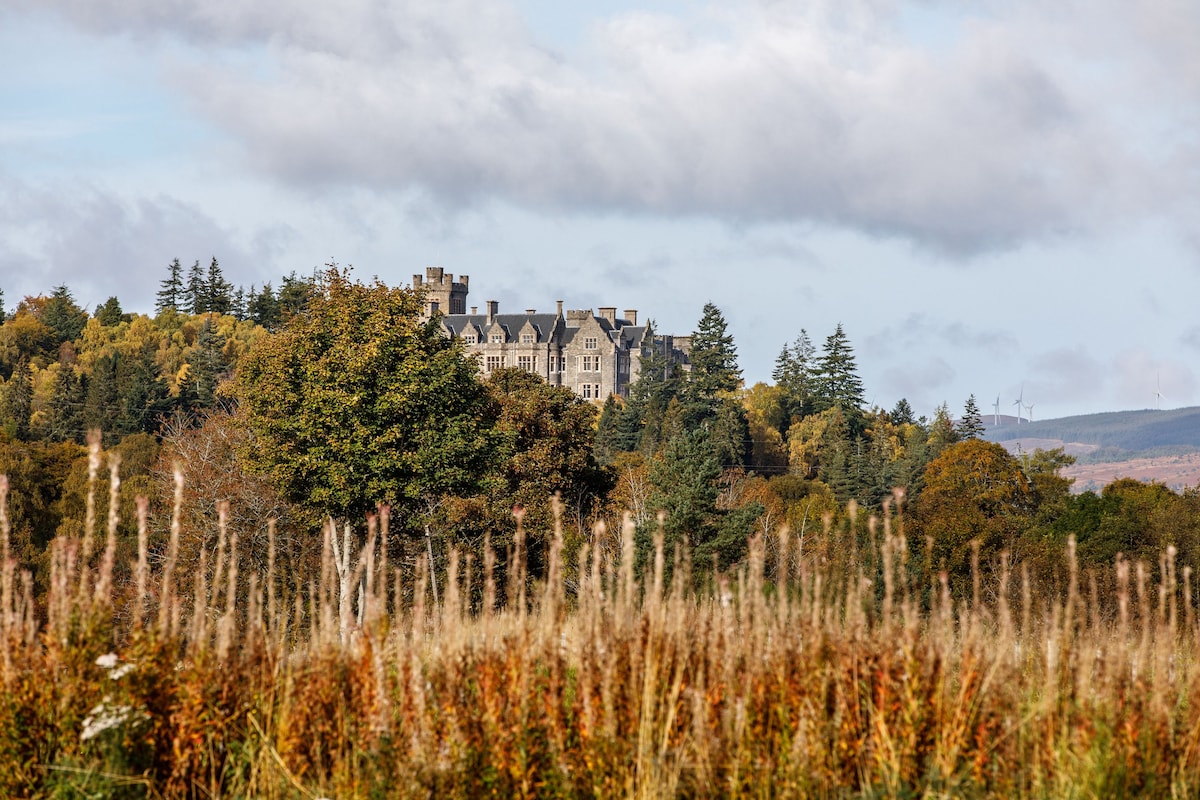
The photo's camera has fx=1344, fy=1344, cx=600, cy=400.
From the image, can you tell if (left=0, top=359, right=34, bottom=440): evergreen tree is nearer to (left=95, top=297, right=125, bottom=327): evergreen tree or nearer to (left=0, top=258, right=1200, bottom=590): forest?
(left=0, top=258, right=1200, bottom=590): forest

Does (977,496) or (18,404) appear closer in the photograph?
(977,496)

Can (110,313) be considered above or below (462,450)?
above

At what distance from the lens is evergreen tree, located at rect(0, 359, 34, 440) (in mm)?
95450

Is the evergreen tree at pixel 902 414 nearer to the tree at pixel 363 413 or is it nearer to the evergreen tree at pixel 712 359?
the evergreen tree at pixel 712 359

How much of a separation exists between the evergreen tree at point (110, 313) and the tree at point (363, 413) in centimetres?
11904

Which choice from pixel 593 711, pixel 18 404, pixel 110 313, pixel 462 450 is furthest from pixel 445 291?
pixel 593 711

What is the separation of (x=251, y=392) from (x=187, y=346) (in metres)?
105

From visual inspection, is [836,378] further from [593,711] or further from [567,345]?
[593,711]

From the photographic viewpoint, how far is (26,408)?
340 feet

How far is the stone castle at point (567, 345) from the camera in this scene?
158m

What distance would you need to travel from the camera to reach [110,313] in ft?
486

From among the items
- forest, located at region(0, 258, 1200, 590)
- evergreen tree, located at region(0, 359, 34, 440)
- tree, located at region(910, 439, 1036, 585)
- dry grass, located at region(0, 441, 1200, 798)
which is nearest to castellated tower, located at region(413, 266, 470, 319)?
forest, located at region(0, 258, 1200, 590)

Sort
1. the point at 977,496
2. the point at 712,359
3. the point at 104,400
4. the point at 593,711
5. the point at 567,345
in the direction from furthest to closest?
the point at 567,345
the point at 712,359
the point at 104,400
the point at 977,496
the point at 593,711

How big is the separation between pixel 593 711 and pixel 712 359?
399 ft
